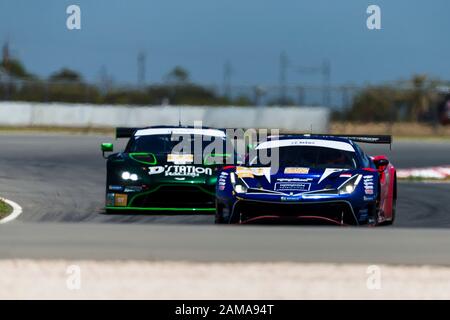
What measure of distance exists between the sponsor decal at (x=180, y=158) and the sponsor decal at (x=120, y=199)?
743 millimetres

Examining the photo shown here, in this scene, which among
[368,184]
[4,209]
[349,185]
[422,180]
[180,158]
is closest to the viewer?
[349,185]

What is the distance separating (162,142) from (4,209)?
90.5 inches

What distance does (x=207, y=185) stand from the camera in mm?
14703

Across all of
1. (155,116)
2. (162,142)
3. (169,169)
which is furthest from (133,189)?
(155,116)

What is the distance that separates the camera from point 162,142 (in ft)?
52.5

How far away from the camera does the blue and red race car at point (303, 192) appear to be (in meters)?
12.8

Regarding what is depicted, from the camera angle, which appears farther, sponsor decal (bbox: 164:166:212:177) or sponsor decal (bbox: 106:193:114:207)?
sponsor decal (bbox: 106:193:114:207)

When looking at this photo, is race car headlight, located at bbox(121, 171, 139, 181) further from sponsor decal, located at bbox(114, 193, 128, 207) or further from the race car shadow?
the race car shadow

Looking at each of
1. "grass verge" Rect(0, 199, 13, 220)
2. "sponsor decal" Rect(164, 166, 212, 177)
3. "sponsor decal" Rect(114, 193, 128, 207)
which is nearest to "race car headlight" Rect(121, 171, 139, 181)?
"sponsor decal" Rect(114, 193, 128, 207)

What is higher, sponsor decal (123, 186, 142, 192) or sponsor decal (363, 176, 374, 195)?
sponsor decal (363, 176, 374, 195)

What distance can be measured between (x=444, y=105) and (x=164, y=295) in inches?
1466

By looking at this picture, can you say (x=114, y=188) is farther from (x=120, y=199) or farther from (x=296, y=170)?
(x=296, y=170)

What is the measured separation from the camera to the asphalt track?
14.9m

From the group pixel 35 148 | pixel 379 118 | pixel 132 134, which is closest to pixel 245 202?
pixel 132 134
